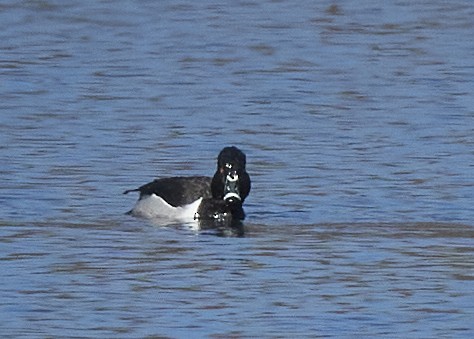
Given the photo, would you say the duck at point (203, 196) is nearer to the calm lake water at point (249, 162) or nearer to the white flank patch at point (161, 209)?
the white flank patch at point (161, 209)

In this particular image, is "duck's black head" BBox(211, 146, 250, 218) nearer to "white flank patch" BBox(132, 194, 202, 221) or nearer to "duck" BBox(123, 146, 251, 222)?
"duck" BBox(123, 146, 251, 222)

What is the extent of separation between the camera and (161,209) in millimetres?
17297

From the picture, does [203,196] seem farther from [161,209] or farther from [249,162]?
[249,162]

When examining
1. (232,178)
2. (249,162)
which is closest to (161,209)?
(232,178)

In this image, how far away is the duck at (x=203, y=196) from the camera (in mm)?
17141

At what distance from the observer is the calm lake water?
43.4 feet

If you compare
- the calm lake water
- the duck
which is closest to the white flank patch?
the duck

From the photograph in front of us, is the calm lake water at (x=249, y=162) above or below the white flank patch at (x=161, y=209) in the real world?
above

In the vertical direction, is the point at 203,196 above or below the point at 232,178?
below

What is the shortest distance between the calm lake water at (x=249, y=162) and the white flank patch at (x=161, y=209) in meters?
0.20

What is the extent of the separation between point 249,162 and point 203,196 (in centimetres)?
187

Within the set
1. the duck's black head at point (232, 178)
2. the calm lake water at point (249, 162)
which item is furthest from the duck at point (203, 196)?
the calm lake water at point (249, 162)

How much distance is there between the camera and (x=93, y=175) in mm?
18375

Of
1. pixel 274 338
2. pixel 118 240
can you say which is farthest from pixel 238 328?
pixel 118 240
